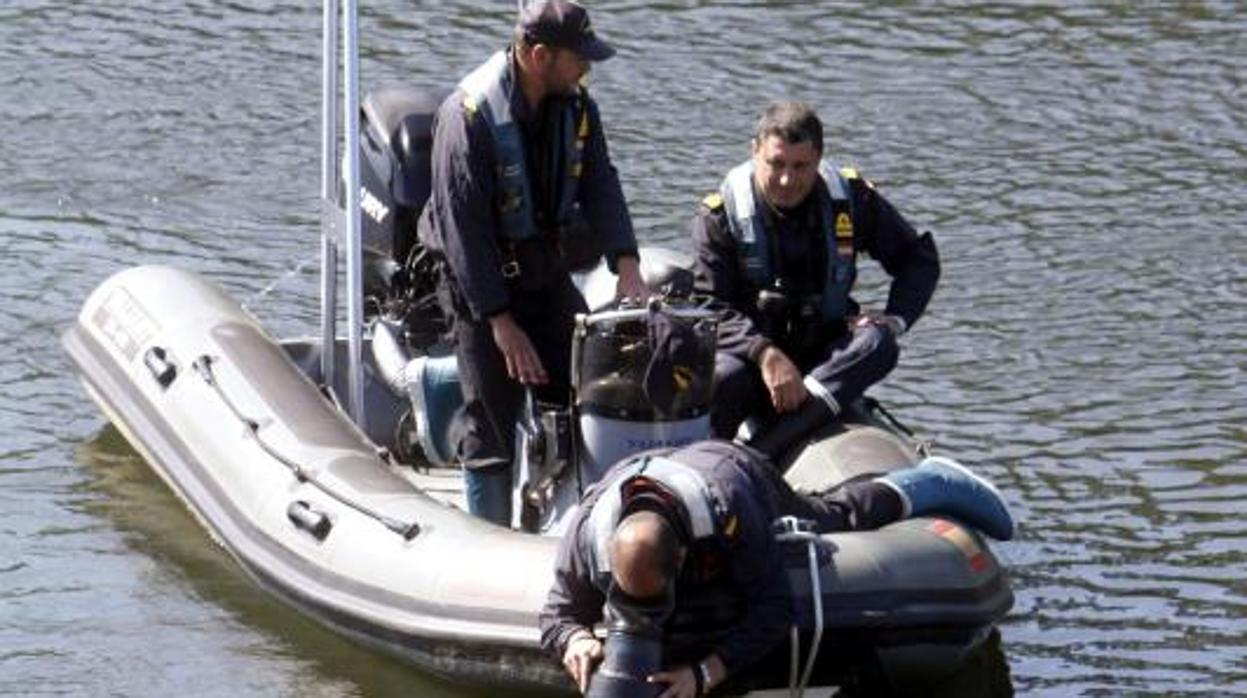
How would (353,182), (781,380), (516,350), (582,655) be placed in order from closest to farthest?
(582,655), (516,350), (781,380), (353,182)

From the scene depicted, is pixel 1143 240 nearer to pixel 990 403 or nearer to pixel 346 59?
pixel 990 403

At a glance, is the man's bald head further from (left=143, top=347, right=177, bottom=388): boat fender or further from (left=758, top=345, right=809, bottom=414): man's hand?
(left=143, top=347, right=177, bottom=388): boat fender

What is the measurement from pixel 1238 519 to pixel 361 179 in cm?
249

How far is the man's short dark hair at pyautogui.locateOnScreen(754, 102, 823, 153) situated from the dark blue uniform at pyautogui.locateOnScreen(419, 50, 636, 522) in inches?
15.8

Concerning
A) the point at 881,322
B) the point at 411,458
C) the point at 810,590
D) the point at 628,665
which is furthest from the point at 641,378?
the point at 411,458

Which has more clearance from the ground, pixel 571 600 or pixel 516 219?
pixel 516 219

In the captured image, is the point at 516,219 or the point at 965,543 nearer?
the point at 965,543

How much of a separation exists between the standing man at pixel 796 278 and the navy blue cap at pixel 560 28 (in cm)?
53

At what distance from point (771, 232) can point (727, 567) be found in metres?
1.53

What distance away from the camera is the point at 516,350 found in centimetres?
692

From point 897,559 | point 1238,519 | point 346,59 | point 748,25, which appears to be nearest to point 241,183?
point 748,25

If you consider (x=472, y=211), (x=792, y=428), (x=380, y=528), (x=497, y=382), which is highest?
(x=472, y=211)

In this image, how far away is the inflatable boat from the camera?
6.36m

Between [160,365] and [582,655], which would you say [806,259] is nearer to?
[582,655]
